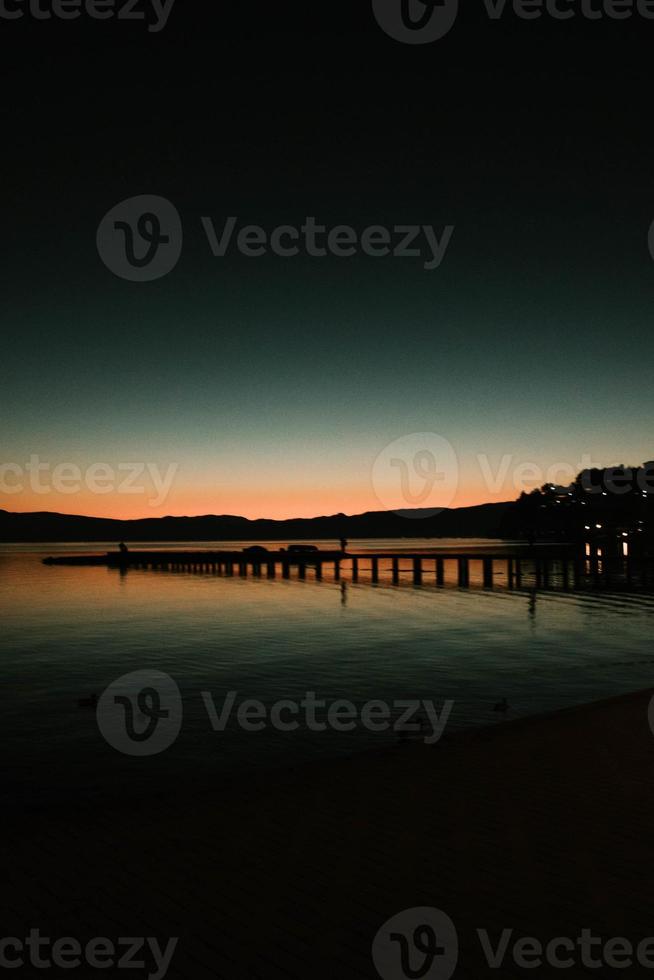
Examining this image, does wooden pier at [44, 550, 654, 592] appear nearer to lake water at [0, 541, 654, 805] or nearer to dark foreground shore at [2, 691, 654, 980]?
lake water at [0, 541, 654, 805]

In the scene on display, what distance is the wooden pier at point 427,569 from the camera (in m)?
65.0

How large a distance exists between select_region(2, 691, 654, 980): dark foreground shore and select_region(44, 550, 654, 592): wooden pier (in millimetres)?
51483

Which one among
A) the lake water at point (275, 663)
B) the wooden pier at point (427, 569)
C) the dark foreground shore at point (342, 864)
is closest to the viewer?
the dark foreground shore at point (342, 864)

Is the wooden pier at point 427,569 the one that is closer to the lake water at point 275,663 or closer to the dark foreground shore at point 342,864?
the lake water at point 275,663

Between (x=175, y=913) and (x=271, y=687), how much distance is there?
15061 mm

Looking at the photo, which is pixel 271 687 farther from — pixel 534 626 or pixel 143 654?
pixel 534 626

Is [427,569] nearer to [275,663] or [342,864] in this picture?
[275,663]

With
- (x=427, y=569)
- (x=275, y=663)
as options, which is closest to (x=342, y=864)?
(x=275, y=663)

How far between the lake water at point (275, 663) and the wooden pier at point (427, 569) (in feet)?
40.7

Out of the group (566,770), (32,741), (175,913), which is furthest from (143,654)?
(175,913)

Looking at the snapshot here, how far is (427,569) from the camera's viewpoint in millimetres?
101750

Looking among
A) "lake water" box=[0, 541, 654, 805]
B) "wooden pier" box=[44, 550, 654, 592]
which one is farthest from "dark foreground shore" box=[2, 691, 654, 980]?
"wooden pier" box=[44, 550, 654, 592]

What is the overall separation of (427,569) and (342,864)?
96432 mm

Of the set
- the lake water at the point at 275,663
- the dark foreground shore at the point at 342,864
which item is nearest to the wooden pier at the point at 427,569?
the lake water at the point at 275,663
